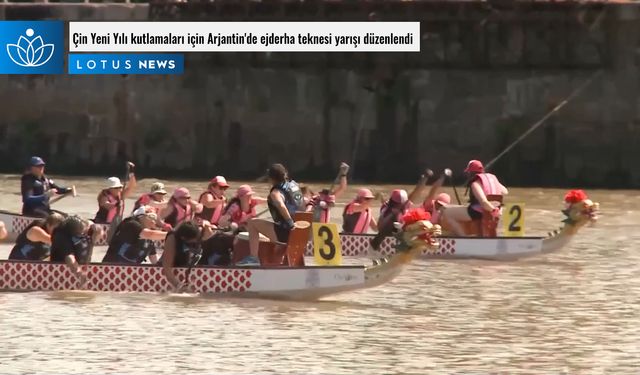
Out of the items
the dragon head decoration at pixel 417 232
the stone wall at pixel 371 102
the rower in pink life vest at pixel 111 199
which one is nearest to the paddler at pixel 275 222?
the dragon head decoration at pixel 417 232

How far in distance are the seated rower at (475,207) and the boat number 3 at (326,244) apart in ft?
21.0

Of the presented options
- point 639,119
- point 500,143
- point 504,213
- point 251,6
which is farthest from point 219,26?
point 504,213

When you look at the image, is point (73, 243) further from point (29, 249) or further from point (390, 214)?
point (390, 214)

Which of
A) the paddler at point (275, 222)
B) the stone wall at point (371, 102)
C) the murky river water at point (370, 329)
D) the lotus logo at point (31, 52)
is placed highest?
the lotus logo at point (31, 52)

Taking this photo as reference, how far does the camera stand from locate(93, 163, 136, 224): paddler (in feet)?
100

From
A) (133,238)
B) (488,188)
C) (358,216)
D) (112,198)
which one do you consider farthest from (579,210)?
(133,238)

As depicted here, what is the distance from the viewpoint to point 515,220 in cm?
3105

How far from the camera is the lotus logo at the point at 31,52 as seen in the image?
49312mm

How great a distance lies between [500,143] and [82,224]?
22.3 meters

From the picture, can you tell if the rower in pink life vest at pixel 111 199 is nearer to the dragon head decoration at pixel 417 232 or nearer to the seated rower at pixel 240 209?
the seated rower at pixel 240 209

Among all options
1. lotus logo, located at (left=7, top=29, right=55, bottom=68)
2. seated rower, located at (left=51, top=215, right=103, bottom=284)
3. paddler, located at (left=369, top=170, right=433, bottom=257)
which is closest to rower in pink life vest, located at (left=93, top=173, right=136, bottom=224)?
paddler, located at (left=369, top=170, right=433, bottom=257)

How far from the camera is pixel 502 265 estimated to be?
100ft

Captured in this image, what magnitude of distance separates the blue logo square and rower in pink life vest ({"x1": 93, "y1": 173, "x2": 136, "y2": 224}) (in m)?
17.6

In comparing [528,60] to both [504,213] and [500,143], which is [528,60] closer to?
[500,143]
